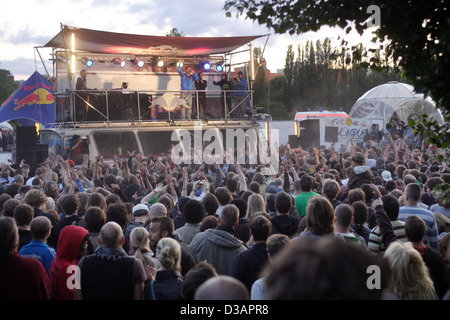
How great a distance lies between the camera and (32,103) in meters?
23.3

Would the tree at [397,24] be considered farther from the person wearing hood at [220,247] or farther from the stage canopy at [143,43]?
the stage canopy at [143,43]

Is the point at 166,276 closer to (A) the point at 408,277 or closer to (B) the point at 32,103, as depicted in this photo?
(A) the point at 408,277

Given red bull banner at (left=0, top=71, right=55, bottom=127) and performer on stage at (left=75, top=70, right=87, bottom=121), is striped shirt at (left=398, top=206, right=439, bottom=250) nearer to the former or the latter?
performer on stage at (left=75, top=70, right=87, bottom=121)

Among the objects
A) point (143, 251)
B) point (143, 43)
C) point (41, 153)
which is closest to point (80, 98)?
point (41, 153)

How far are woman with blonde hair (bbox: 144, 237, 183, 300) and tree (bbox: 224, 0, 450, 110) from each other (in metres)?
1.84

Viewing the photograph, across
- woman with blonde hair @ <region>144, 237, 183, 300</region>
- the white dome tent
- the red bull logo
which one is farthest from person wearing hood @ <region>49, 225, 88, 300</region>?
the white dome tent

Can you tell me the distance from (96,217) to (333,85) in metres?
51.6

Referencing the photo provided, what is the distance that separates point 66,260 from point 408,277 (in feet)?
9.74

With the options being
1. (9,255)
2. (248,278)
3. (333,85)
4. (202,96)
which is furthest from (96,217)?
(333,85)

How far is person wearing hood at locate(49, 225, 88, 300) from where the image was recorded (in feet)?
14.9

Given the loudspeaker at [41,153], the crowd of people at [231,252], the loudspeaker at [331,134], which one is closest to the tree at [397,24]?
the crowd of people at [231,252]

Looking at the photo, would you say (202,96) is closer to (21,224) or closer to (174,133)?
(174,133)

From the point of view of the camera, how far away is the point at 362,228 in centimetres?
568
